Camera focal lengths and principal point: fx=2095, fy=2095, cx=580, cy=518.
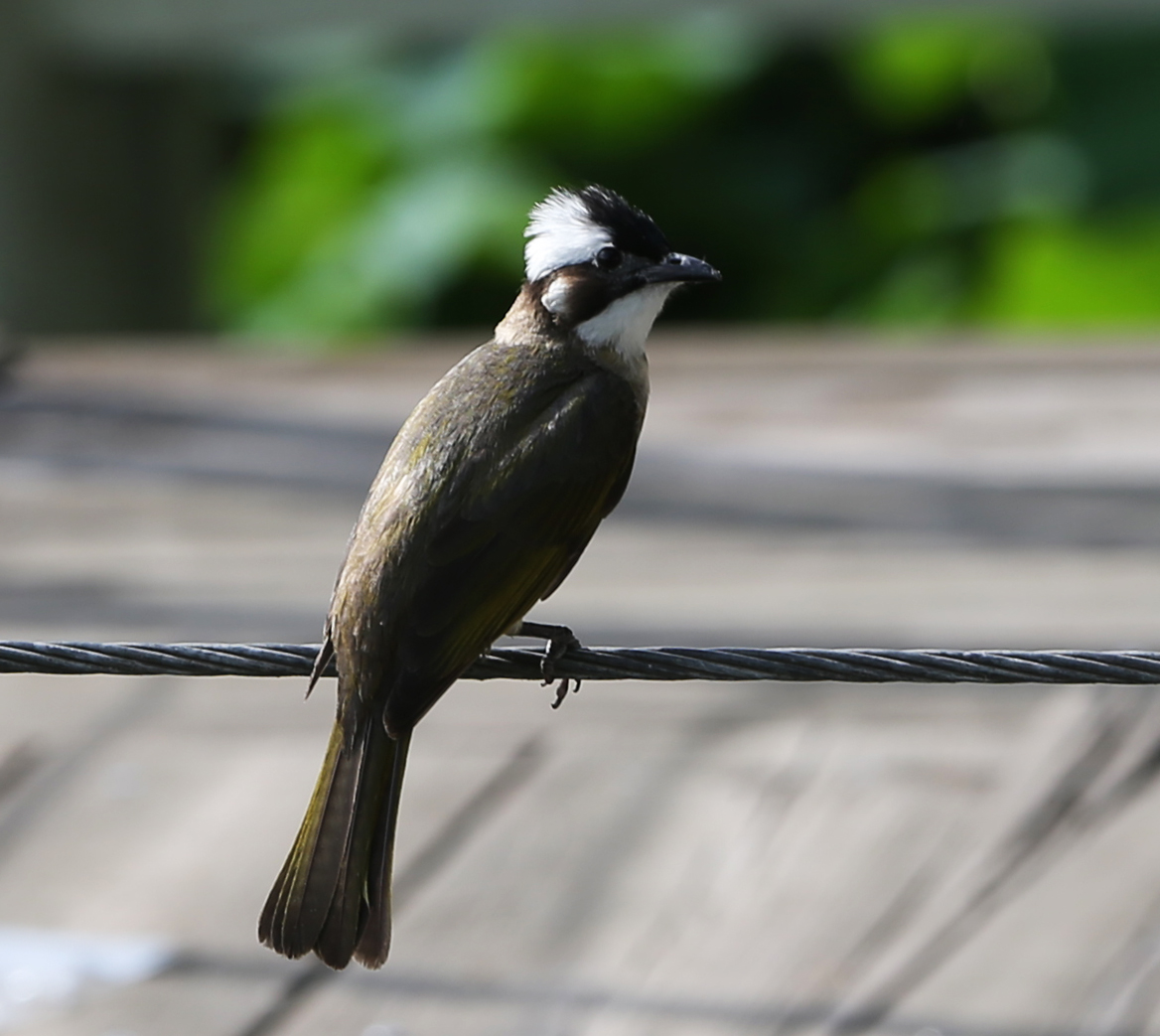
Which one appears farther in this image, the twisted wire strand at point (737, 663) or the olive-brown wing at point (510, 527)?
the olive-brown wing at point (510, 527)

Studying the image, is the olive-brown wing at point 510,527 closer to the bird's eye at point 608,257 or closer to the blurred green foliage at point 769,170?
the bird's eye at point 608,257

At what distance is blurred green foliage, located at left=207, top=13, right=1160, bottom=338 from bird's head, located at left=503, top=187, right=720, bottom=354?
6263mm

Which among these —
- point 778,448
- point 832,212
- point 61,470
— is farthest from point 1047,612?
point 832,212

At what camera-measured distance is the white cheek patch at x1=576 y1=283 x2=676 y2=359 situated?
4152mm

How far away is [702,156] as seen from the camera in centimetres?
1095

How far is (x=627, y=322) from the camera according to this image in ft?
13.7

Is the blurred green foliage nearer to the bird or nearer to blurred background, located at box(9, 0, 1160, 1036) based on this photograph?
blurred background, located at box(9, 0, 1160, 1036)

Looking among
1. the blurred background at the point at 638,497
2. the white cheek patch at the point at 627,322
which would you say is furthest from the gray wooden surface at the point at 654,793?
the white cheek patch at the point at 627,322

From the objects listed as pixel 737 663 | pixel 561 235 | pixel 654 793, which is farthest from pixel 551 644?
pixel 654 793

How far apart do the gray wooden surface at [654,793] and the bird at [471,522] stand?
3.00 ft

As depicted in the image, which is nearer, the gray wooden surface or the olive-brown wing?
the olive-brown wing

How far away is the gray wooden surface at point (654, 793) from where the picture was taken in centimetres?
423

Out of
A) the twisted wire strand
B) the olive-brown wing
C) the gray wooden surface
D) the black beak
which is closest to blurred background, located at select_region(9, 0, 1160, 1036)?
the gray wooden surface

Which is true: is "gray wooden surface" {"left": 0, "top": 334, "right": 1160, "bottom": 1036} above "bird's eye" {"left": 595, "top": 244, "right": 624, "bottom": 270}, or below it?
below
